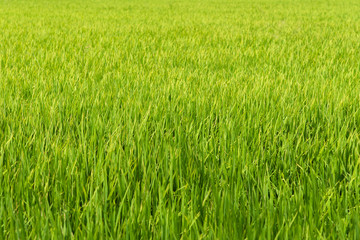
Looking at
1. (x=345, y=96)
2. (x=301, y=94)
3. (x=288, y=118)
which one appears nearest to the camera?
(x=288, y=118)

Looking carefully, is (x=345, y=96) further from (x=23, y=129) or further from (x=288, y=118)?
(x=23, y=129)

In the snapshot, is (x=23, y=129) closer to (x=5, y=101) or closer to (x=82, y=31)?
(x=5, y=101)

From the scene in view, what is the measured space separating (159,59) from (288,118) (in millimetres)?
2077

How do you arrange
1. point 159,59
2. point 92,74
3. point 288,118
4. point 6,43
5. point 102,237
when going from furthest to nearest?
point 6,43 < point 159,59 < point 92,74 < point 288,118 < point 102,237

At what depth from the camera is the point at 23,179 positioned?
1201mm

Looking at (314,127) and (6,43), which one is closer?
(314,127)

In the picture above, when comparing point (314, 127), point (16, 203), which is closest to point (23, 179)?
point (16, 203)

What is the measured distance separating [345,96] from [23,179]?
1746 millimetres

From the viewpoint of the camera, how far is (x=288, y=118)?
6.19 feet

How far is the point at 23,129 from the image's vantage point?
5.61 ft

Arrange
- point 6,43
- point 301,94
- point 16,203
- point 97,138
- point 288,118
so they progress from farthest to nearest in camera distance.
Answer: point 6,43
point 301,94
point 288,118
point 97,138
point 16,203

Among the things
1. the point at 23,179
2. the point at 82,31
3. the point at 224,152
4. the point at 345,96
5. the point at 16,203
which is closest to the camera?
the point at 16,203

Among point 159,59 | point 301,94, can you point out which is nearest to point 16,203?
point 301,94

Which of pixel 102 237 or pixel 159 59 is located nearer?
pixel 102 237
